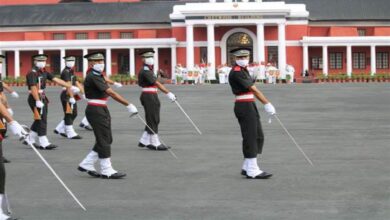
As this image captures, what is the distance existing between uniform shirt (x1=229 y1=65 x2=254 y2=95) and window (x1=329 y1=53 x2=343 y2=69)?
5962 centimetres

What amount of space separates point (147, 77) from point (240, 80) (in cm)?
422

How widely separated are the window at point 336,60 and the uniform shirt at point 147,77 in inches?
2211

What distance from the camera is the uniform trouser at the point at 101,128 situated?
43.2 ft

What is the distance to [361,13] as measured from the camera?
74875mm

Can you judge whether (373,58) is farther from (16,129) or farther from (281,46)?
(16,129)

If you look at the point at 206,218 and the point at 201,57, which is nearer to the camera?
the point at 206,218

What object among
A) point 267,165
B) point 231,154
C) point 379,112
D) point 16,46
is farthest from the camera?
point 16,46

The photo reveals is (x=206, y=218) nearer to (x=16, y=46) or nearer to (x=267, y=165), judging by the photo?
(x=267, y=165)

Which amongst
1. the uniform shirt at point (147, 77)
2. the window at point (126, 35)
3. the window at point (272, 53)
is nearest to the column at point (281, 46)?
the window at point (272, 53)

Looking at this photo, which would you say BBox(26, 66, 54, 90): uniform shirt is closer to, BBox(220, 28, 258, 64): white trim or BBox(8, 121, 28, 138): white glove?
BBox(8, 121, 28, 138): white glove

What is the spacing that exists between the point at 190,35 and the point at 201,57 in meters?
2.30

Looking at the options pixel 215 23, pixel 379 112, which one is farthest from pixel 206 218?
pixel 215 23

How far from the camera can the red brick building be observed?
68438 mm

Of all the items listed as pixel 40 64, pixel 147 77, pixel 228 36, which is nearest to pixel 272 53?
pixel 228 36
